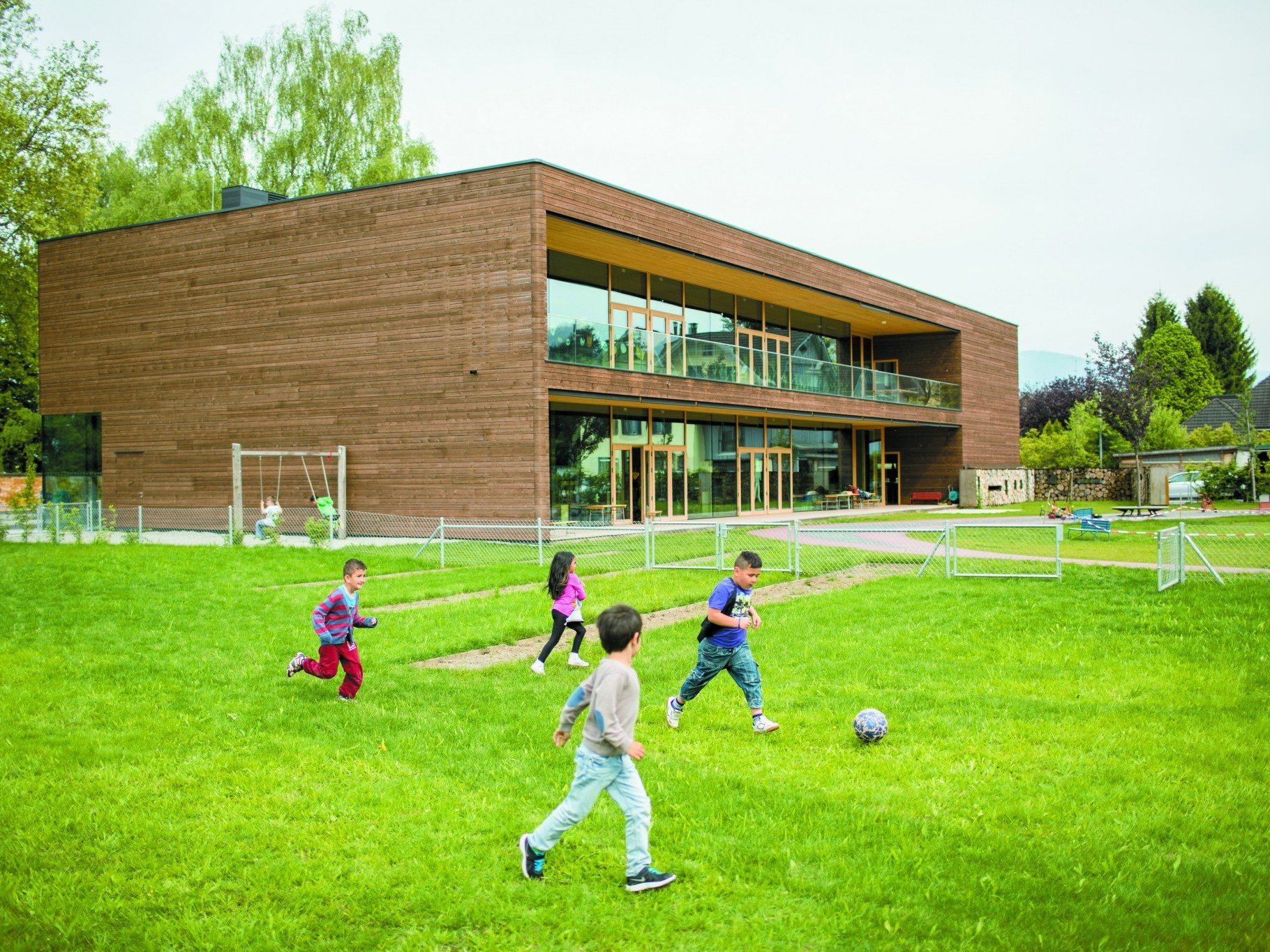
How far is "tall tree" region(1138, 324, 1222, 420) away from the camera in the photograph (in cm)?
6912

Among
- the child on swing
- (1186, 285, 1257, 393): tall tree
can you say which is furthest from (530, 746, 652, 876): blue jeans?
(1186, 285, 1257, 393): tall tree

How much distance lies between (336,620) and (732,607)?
11.1ft

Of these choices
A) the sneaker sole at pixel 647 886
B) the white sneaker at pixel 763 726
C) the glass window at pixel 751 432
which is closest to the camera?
the sneaker sole at pixel 647 886

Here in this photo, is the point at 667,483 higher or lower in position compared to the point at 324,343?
lower

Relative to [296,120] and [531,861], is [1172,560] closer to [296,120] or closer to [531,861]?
[531,861]

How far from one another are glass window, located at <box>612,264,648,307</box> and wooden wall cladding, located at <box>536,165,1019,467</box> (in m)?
2.62

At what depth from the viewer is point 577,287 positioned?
27906mm

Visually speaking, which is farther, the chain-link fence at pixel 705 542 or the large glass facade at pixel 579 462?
the large glass facade at pixel 579 462

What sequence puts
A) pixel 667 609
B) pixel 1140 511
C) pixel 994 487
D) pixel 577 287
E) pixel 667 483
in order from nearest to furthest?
1. pixel 667 609
2. pixel 577 287
3. pixel 1140 511
4. pixel 667 483
5. pixel 994 487

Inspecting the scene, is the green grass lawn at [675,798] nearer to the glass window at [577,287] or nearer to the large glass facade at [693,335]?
the large glass facade at [693,335]

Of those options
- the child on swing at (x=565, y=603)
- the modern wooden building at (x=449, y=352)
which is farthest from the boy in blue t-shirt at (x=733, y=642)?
the modern wooden building at (x=449, y=352)

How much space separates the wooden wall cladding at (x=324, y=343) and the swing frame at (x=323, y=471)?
37 cm

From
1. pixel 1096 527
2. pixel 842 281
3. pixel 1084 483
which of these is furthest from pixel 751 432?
pixel 1084 483

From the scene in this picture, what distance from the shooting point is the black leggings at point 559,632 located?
976cm
